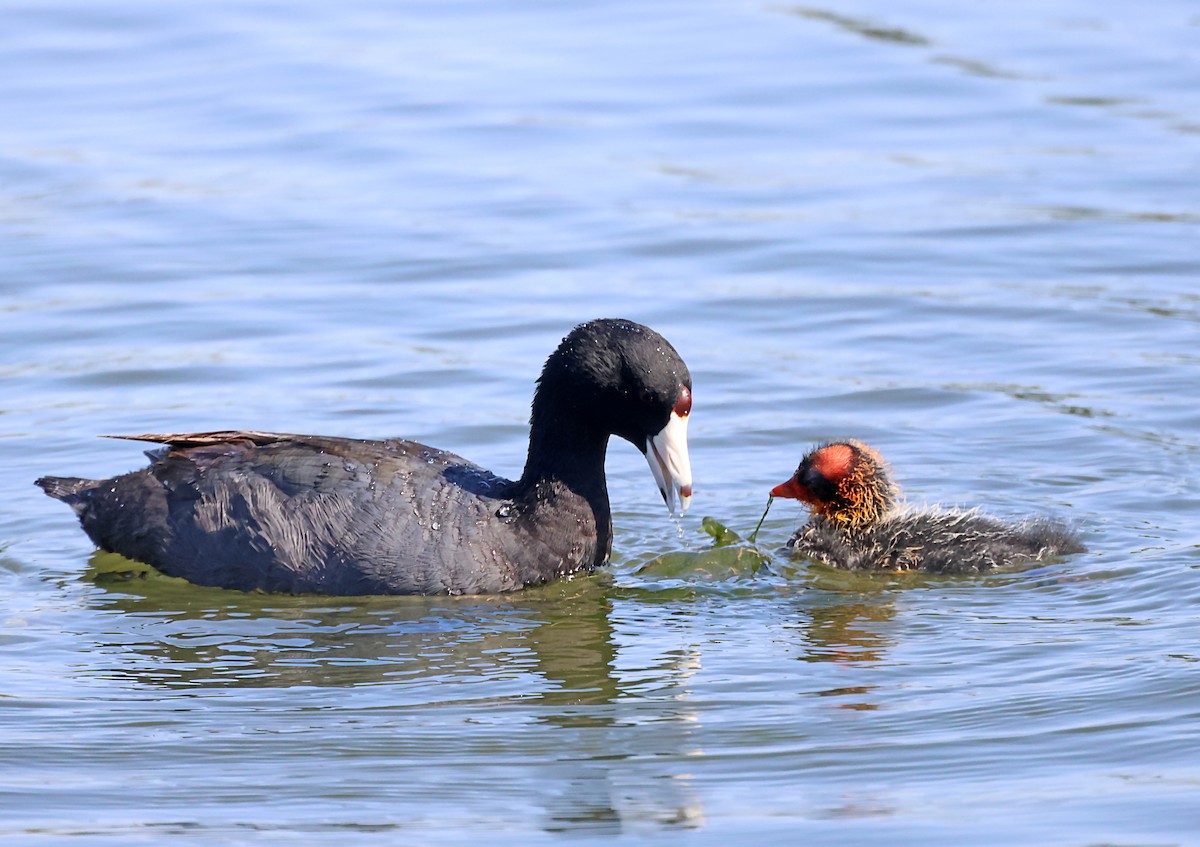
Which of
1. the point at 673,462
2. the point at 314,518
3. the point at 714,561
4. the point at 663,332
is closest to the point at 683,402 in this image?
the point at 673,462

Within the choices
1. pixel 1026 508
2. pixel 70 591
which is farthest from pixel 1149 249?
pixel 70 591

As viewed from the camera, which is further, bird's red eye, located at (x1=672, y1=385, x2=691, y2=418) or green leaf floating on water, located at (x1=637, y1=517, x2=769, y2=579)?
green leaf floating on water, located at (x1=637, y1=517, x2=769, y2=579)

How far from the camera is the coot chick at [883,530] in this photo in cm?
801

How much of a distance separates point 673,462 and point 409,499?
1.09 m

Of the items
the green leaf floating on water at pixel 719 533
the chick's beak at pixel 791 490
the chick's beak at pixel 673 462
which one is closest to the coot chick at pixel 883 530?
the chick's beak at pixel 791 490

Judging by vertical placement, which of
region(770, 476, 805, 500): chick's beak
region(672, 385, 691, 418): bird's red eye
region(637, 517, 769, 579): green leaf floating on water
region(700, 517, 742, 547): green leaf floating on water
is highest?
region(672, 385, 691, 418): bird's red eye

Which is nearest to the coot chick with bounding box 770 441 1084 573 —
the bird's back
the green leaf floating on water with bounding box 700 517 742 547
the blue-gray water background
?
the blue-gray water background

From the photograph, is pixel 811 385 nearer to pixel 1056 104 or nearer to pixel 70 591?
pixel 70 591

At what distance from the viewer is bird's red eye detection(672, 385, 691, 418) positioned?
7.81 m

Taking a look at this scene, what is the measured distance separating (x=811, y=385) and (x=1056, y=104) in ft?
21.6

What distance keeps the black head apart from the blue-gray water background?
1.89 feet

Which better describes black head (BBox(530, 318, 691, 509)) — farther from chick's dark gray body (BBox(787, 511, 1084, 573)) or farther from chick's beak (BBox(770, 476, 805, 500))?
chick's dark gray body (BBox(787, 511, 1084, 573))

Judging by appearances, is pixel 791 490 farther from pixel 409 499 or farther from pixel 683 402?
pixel 409 499

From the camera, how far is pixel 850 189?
14102 millimetres
